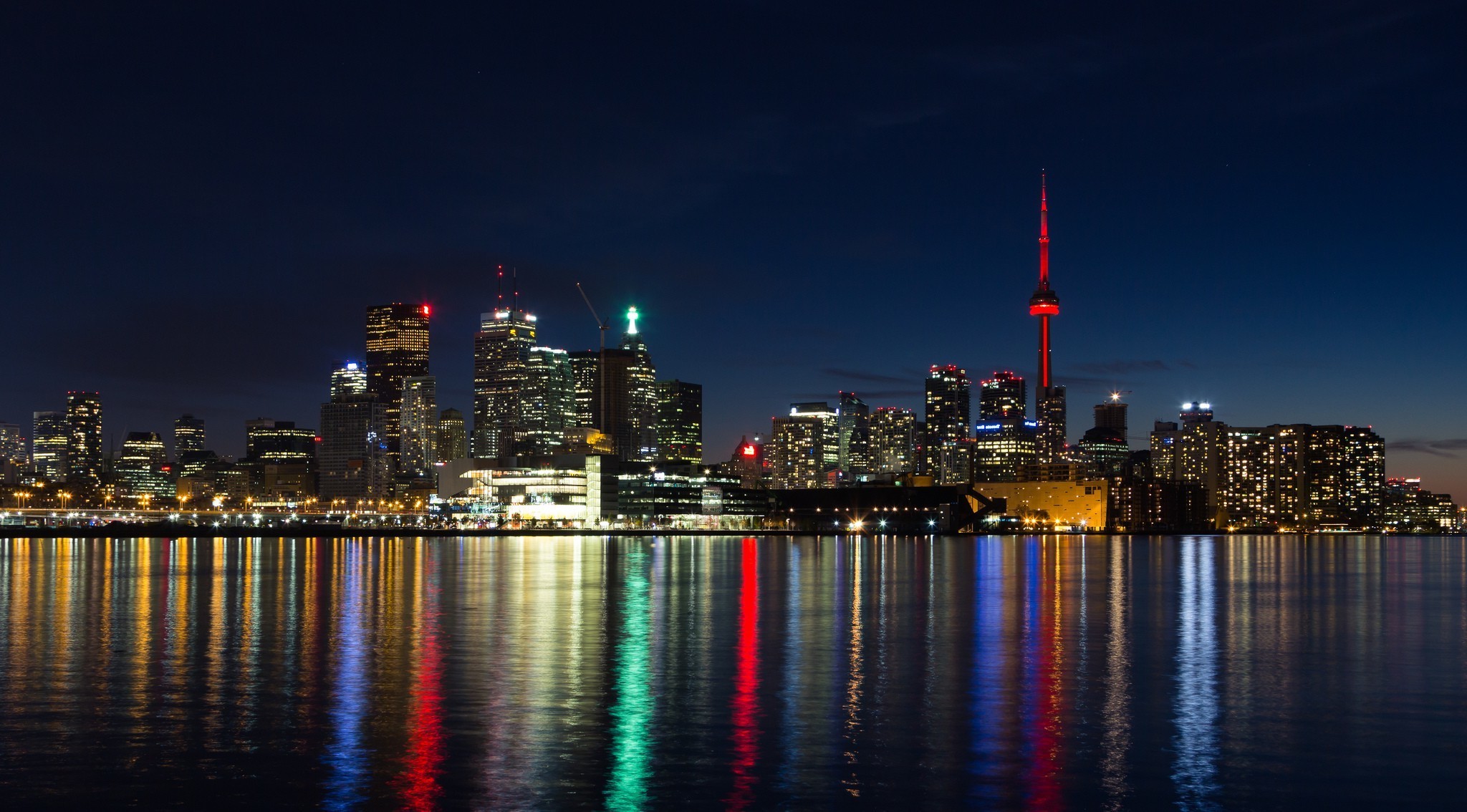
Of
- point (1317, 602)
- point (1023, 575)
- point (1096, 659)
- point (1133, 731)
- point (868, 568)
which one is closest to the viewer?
point (1133, 731)

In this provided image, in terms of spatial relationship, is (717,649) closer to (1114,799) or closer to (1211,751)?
(1211,751)

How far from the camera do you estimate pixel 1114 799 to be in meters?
20.2

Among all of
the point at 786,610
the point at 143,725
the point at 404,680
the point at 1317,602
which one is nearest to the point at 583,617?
the point at 786,610

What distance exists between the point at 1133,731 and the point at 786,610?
28.8 meters

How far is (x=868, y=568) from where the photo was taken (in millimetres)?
98875

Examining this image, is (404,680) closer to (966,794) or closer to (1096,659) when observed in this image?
(966,794)

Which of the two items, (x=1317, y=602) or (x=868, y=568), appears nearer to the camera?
(x=1317, y=602)

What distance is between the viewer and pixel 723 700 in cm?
2917

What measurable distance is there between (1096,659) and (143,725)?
24221 mm

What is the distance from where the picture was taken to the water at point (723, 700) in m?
20.8

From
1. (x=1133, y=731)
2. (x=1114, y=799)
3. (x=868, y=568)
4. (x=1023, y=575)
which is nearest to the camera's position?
(x=1114, y=799)

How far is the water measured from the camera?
68.1 feet

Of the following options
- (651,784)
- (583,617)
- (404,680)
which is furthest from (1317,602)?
(651,784)

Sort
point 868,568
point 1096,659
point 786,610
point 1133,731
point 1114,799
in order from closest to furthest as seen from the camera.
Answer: point 1114,799 → point 1133,731 → point 1096,659 → point 786,610 → point 868,568
